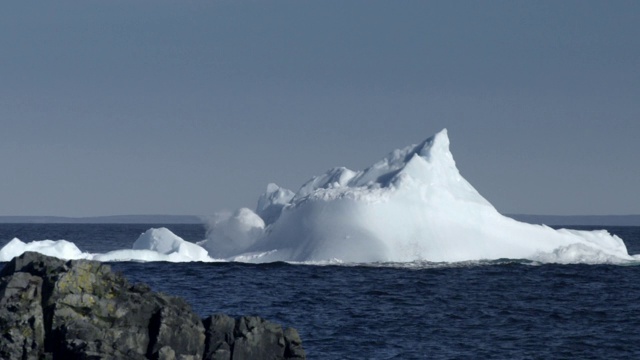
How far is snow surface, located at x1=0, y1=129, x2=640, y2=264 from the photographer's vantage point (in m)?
45.0

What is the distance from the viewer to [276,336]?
19.7m

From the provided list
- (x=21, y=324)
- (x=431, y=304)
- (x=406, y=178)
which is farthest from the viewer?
(x=406, y=178)

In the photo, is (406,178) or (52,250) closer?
(52,250)

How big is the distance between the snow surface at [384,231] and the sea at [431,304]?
689 mm

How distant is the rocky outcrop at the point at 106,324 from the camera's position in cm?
1825

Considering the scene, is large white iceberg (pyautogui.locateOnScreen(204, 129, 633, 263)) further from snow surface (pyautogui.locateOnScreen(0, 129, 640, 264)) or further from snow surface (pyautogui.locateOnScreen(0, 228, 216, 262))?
snow surface (pyautogui.locateOnScreen(0, 228, 216, 262))

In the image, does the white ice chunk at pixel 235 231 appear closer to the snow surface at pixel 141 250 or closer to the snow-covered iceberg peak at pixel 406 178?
the snow surface at pixel 141 250

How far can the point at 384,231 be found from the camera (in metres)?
44.8

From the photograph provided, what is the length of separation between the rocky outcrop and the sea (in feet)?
12.6

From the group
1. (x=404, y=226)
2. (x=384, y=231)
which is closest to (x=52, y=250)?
(x=384, y=231)

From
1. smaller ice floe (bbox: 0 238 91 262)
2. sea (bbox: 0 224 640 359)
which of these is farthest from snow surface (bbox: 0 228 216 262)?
sea (bbox: 0 224 640 359)

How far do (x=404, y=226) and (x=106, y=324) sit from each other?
90.2ft

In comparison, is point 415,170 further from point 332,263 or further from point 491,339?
point 491,339

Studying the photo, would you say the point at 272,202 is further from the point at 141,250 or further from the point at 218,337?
the point at 218,337
